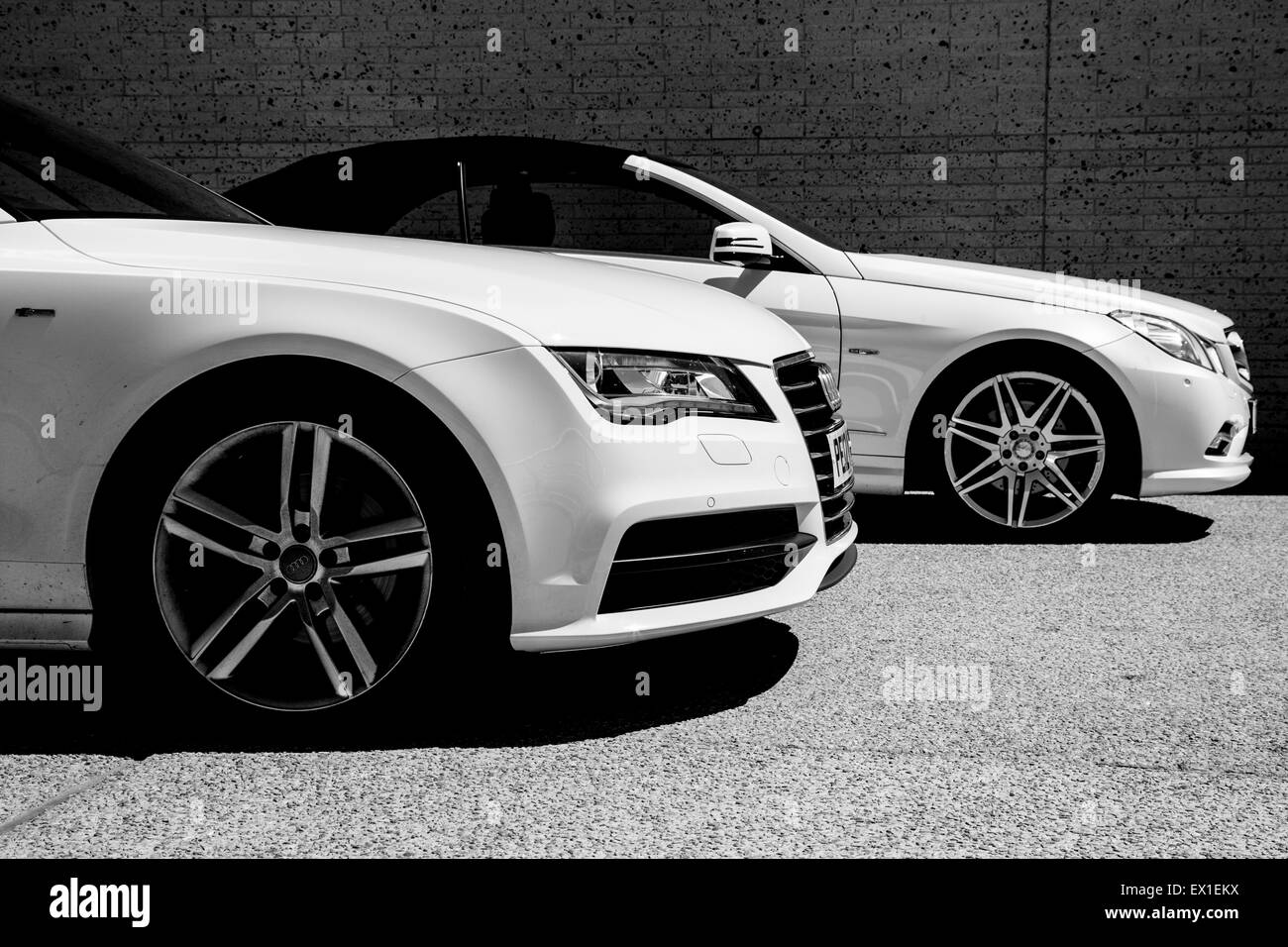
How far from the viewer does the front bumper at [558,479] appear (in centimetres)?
302

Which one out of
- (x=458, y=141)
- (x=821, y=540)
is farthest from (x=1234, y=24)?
(x=821, y=540)

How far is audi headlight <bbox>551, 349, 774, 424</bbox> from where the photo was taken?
3.10 metres

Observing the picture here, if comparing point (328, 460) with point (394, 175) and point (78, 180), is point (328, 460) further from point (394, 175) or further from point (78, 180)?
point (394, 175)

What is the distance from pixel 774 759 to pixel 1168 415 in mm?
3462

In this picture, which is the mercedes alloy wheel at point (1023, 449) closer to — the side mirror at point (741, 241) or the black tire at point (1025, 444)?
the black tire at point (1025, 444)

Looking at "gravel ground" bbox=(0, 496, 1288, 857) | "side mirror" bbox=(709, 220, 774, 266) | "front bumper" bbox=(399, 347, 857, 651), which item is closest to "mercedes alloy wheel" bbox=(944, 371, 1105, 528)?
"side mirror" bbox=(709, 220, 774, 266)

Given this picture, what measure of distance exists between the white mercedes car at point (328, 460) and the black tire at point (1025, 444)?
9.41 feet

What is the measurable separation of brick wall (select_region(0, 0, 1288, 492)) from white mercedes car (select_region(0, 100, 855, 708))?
20.3 feet

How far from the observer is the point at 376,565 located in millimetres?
3104

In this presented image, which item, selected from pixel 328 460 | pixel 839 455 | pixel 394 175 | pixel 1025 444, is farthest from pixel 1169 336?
pixel 328 460

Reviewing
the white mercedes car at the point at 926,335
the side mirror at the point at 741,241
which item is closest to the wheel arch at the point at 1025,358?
the white mercedes car at the point at 926,335

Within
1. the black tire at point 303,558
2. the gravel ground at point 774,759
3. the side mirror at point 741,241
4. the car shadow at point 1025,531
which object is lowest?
the gravel ground at point 774,759
